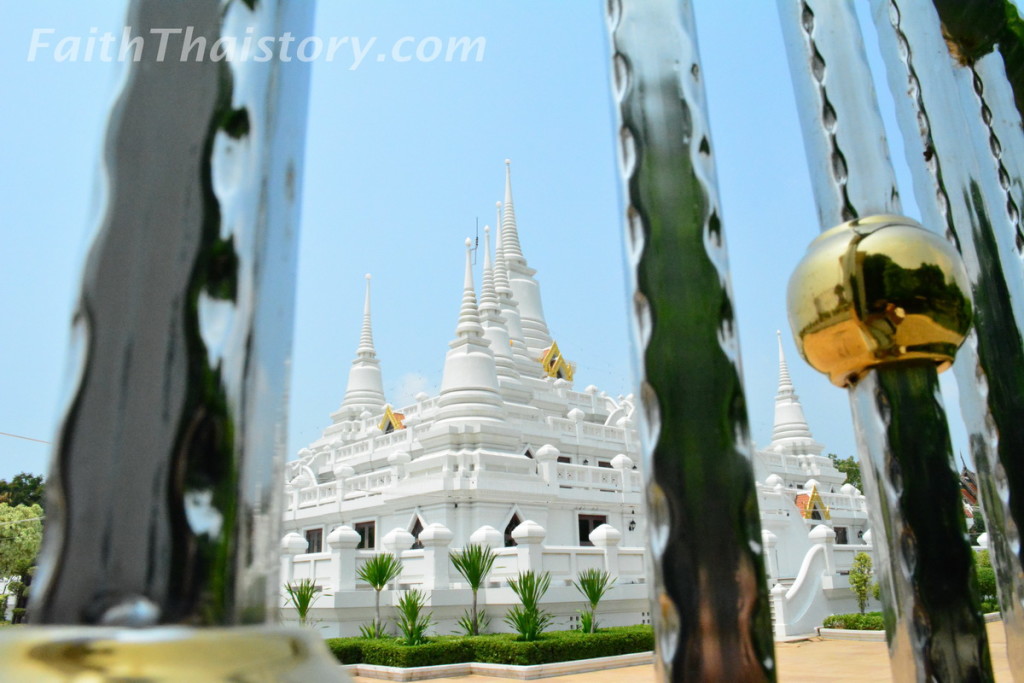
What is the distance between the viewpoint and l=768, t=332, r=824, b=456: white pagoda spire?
90.7 feet

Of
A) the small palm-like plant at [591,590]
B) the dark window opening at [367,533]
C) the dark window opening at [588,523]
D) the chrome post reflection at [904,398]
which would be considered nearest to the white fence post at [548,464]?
the dark window opening at [588,523]

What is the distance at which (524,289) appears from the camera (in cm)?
2588

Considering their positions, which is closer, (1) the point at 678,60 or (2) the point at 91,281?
(2) the point at 91,281

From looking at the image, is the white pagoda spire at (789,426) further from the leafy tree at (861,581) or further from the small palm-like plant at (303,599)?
the small palm-like plant at (303,599)

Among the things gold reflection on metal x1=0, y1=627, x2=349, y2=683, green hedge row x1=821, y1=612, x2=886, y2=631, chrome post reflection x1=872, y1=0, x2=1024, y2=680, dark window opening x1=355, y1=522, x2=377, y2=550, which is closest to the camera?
gold reflection on metal x1=0, y1=627, x2=349, y2=683

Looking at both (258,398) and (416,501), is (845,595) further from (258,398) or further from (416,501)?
(258,398)

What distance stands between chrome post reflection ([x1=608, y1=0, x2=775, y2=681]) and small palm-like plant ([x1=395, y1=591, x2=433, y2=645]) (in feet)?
30.4

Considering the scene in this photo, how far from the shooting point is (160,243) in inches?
18.6

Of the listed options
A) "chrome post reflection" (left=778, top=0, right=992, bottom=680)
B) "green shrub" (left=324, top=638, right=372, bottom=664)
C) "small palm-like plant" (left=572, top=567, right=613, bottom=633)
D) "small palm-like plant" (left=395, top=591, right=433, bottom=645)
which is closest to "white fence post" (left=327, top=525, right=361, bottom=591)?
"small palm-like plant" (left=395, top=591, right=433, bottom=645)

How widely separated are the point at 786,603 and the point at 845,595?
2.02m

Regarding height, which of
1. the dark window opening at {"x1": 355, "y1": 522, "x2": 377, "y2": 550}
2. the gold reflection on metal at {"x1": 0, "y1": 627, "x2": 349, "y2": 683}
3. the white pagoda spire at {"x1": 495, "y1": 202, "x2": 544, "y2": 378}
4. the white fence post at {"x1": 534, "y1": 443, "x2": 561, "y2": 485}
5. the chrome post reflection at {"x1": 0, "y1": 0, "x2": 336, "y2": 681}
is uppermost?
the white pagoda spire at {"x1": 495, "y1": 202, "x2": 544, "y2": 378}

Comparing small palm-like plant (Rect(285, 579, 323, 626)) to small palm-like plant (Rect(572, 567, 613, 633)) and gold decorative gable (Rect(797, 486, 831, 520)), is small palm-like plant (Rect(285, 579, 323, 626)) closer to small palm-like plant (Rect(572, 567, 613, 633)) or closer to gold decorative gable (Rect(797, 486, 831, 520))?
small palm-like plant (Rect(572, 567, 613, 633))

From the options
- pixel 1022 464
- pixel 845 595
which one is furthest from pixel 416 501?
pixel 1022 464

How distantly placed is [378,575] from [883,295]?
9.75 metres
